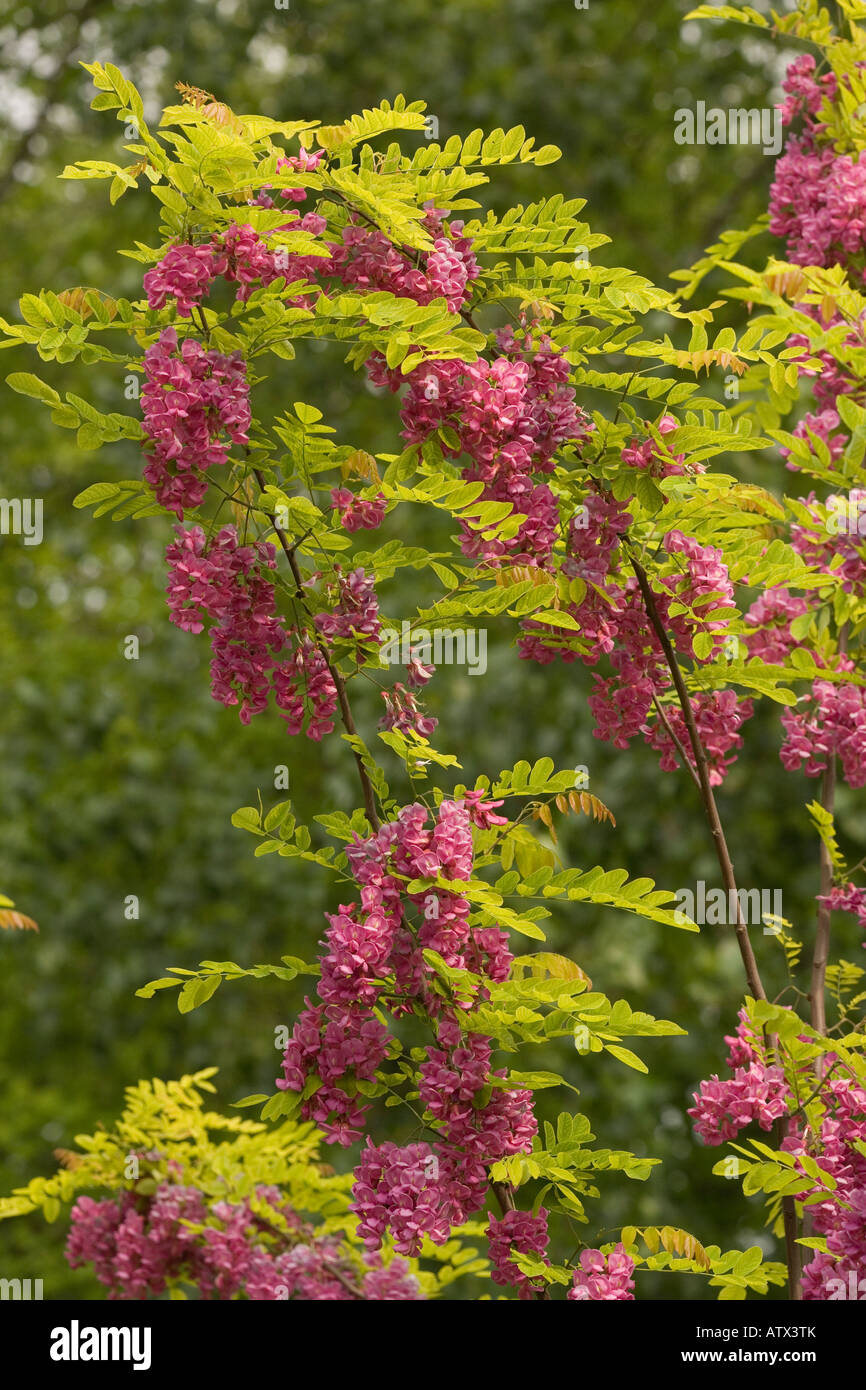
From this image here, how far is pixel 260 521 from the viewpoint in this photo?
1.64 meters

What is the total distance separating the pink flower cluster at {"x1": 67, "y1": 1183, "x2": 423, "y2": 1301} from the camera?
200 centimetres

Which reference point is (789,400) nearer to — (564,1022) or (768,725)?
(564,1022)

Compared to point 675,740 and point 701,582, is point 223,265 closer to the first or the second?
point 701,582

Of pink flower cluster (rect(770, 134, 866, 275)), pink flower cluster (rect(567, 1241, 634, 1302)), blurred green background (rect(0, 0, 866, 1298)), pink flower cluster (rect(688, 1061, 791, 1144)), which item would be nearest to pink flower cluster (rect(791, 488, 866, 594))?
pink flower cluster (rect(770, 134, 866, 275))

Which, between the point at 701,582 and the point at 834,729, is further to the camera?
the point at 834,729

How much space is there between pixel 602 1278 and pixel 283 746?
330 centimetres

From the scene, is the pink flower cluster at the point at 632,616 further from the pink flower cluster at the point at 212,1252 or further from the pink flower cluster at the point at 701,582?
the pink flower cluster at the point at 212,1252

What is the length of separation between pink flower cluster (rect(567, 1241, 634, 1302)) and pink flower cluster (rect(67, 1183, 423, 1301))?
20.6 inches

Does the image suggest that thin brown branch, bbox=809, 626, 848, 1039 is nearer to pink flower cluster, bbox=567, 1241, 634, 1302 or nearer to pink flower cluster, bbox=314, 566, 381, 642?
pink flower cluster, bbox=567, 1241, 634, 1302

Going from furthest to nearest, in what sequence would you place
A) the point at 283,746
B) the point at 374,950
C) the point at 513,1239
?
the point at 283,746 → the point at 513,1239 → the point at 374,950

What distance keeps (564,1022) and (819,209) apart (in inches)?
47.0

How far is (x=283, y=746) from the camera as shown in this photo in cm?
469

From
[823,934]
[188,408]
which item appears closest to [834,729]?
[823,934]
